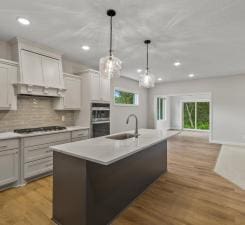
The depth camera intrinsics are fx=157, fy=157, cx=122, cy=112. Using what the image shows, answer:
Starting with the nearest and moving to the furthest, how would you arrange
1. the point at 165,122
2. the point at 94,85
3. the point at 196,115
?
the point at 94,85
the point at 165,122
the point at 196,115

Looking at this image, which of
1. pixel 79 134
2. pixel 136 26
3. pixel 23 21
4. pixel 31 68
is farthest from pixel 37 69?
pixel 136 26

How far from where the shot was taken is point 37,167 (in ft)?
9.98

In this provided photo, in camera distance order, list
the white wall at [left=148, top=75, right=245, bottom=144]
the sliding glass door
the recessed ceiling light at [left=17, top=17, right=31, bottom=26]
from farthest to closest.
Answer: the sliding glass door
the white wall at [left=148, top=75, right=245, bottom=144]
the recessed ceiling light at [left=17, top=17, right=31, bottom=26]

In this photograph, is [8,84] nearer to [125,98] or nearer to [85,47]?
[85,47]

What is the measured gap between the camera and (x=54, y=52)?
11.9ft

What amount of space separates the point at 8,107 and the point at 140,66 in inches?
144

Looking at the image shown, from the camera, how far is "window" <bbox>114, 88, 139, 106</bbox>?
6.18 meters

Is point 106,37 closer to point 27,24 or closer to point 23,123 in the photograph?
point 27,24

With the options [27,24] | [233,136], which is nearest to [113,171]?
[27,24]

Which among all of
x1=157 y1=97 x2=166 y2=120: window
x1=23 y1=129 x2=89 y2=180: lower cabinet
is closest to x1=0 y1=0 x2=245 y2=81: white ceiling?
x1=23 y1=129 x2=89 y2=180: lower cabinet

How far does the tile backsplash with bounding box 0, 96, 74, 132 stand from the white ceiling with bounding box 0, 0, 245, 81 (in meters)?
1.28

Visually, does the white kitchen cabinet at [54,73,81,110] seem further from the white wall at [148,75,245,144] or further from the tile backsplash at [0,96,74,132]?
the white wall at [148,75,245,144]

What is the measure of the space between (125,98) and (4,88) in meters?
4.51

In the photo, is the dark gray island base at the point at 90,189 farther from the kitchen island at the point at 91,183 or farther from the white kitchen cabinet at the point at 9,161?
the white kitchen cabinet at the point at 9,161
